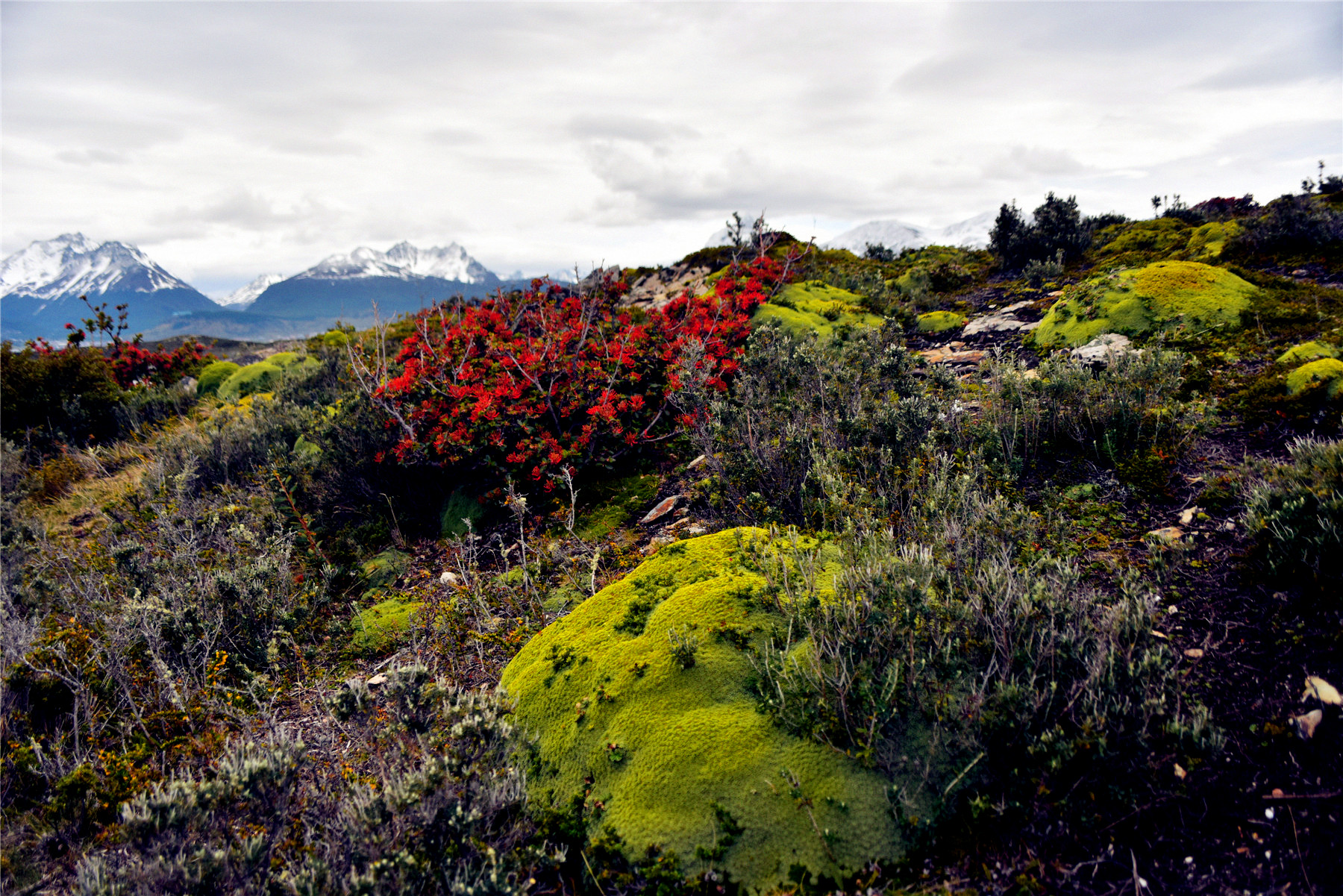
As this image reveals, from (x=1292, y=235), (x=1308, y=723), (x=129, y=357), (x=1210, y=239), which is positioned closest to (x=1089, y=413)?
(x=1308, y=723)

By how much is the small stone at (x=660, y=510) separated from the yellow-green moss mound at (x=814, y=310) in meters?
4.78

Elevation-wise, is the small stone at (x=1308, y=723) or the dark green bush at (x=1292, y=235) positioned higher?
the dark green bush at (x=1292, y=235)

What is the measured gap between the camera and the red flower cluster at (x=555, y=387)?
745 centimetres

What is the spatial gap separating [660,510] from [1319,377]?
637 cm

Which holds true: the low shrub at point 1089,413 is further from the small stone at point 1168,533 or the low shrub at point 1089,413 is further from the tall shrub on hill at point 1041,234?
the tall shrub on hill at point 1041,234

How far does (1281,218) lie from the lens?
10672 mm

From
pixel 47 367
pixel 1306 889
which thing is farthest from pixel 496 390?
pixel 47 367

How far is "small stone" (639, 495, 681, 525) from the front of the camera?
6.48 m

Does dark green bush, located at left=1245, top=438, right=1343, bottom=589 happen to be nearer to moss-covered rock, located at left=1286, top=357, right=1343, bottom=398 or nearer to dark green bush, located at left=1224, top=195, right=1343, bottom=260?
moss-covered rock, located at left=1286, top=357, right=1343, bottom=398

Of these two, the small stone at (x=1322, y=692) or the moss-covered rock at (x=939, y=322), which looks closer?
the small stone at (x=1322, y=692)

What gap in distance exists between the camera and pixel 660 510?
655 cm

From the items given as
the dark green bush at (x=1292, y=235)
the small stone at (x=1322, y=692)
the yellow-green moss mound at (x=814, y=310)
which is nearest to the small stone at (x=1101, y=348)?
the yellow-green moss mound at (x=814, y=310)

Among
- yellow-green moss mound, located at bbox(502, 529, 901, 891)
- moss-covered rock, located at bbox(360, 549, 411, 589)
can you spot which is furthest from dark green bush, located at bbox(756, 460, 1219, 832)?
moss-covered rock, located at bbox(360, 549, 411, 589)

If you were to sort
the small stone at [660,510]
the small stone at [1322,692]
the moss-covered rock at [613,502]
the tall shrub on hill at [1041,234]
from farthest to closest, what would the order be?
1. the tall shrub on hill at [1041,234]
2. the moss-covered rock at [613,502]
3. the small stone at [660,510]
4. the small stone at [1322,692]
